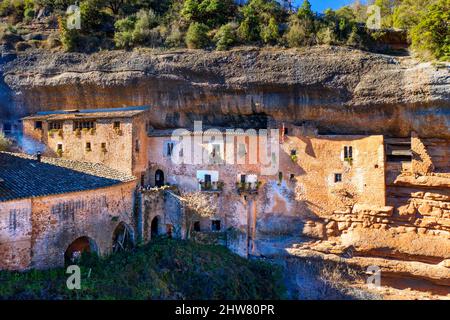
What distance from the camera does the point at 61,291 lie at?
15344 millimetres

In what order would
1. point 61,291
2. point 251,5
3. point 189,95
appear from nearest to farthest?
1. point 61,291
2. point 189,95
3. point 251,5

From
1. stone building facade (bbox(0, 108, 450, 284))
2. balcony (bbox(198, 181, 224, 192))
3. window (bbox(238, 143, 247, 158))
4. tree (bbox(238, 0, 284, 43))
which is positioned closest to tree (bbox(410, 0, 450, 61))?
stone building facade (bbox(0, 108, 450, 284))

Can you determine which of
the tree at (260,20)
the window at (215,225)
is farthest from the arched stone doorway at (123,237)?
the tree at (260,20)

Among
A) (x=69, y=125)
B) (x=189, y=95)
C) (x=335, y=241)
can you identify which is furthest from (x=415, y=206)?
(x=69, y=125)

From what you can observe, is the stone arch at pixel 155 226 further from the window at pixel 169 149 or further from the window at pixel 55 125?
the window at pixel 55 125

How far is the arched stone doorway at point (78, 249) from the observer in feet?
59.8

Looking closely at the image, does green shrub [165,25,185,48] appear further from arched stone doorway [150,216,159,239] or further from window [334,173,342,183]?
window [334,173,342,183]

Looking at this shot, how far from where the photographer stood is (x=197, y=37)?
22.2 meters

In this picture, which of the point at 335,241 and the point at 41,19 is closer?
the point at 335,241

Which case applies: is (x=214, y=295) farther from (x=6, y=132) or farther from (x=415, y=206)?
(x=6, y=132)

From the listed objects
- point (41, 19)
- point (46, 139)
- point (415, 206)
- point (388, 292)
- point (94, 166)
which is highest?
point (41, 19)

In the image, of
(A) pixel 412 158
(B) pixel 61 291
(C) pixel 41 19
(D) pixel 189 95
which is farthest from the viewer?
(C) pixel 41 19

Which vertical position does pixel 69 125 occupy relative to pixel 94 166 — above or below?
A: above

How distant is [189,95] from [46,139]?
326 inches
